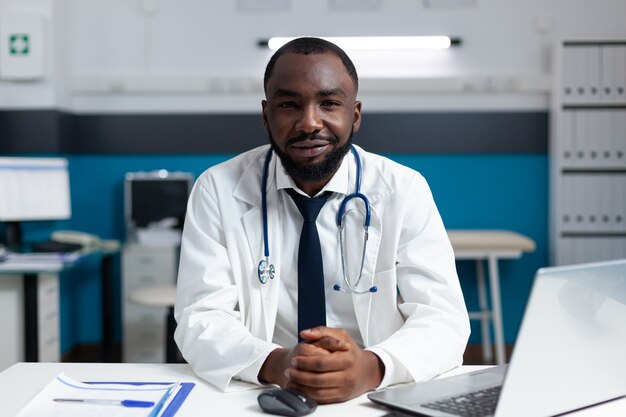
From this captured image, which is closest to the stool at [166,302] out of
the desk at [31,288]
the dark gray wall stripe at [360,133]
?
the desk at [31,288]

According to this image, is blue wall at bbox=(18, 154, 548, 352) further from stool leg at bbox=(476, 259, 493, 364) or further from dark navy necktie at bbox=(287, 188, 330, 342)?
dark navy necktie at bbox=(287, 188, 330, 342)

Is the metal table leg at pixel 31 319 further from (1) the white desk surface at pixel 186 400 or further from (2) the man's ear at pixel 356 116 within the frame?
(2) the man's ear at pixel 356 116

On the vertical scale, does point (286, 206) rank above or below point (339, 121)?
below

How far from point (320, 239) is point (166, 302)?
6.07 ft

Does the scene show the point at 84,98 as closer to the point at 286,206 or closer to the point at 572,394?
the point at 286,206

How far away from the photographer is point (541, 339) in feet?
2.95

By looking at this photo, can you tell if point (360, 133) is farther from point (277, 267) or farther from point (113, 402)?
point (113, 402)

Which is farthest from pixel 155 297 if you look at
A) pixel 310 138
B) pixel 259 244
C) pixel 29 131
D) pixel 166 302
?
pixel 310 138

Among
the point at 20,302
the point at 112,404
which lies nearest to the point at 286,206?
the point at 112,404

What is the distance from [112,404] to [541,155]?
3.65 metres

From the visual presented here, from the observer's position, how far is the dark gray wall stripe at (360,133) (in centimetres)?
431

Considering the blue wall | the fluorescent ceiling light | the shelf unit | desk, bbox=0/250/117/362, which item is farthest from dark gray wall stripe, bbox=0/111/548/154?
desk, bbox=0/250/117/362

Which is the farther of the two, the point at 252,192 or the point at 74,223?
the point at 74,223

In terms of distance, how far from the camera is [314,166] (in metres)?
1.59
